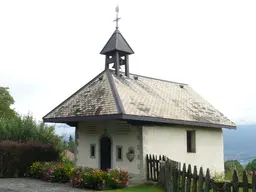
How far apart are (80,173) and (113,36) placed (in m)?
9.78

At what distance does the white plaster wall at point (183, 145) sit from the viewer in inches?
→ 632

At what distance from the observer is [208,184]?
27.5ft

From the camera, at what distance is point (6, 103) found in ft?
123

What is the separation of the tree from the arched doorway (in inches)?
876

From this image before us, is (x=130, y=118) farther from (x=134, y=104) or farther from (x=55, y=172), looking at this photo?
(x=55, y=172)

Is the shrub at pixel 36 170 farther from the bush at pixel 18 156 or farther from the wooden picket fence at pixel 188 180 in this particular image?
the wooden picket fence at pixel 188 180

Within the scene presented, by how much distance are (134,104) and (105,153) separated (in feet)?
10.8

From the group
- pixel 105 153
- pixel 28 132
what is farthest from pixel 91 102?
pixel 28 132

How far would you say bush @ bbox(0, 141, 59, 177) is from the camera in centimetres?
1789

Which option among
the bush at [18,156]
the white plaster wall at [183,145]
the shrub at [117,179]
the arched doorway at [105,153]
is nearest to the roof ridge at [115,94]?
the white plaster wall at [183,145]

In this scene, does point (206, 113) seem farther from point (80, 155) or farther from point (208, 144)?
point (80, 155)

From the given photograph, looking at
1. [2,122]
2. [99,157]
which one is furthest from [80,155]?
[2,122]

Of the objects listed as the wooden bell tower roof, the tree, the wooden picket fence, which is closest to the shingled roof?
the wooden bell tower roof

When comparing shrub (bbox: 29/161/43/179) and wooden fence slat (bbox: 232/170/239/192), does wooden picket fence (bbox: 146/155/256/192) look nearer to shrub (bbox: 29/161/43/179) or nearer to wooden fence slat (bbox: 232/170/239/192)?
wooden fence slat (bbox: 232/170/239/192)
